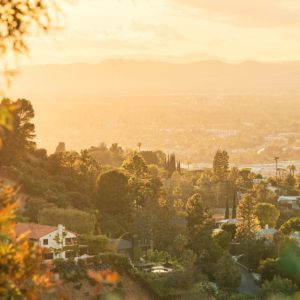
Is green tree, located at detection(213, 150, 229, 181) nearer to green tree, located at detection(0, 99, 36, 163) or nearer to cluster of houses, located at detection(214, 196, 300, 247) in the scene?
cluster of houses, located at detection(214, 196, 300, 247)

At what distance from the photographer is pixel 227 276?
28.2 metres

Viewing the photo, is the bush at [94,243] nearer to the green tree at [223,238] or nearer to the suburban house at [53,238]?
the suburban house at [53,238]

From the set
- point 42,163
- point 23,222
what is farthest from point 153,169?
point 23,222

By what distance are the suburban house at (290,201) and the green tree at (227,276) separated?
80.5 feet

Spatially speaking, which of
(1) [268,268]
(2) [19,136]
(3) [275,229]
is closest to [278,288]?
(1) [268,268]

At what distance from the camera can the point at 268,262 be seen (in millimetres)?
29781

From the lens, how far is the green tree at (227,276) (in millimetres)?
28234

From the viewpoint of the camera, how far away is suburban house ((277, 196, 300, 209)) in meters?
53.0

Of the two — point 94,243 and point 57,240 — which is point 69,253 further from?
point 94,243

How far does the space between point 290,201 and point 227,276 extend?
2760 cm

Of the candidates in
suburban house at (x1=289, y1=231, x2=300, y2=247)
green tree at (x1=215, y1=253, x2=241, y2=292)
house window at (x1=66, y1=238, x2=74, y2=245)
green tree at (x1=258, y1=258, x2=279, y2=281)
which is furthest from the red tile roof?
suburban house at (x1=289, y1=231, x2=300, y2=247)

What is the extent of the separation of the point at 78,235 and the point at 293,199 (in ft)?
100

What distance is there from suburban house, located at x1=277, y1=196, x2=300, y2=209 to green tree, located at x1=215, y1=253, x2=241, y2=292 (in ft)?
80.5

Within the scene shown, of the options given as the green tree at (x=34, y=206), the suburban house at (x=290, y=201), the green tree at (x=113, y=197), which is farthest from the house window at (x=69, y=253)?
the suburban house at (x=290, y=201)
